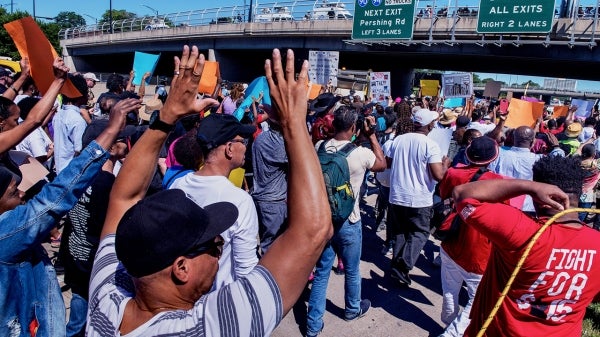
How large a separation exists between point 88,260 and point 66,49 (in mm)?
54777

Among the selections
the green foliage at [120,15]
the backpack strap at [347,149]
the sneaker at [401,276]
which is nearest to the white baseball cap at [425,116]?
the backpack strap at [347,149]

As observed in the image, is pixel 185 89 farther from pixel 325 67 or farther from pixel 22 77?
pixel 325 67

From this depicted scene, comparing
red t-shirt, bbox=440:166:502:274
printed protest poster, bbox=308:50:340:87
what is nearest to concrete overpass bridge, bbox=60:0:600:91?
printed protest poster, bbox=308:50:340:87

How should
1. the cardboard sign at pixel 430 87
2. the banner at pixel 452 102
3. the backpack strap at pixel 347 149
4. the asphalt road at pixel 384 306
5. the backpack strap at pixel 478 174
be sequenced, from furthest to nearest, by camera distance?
the cardboard sign at pixel 430 87 < the banner at pixel 452 102 < the asphalt road at pixel 384 306 < the backpack strap at pixel 347 149 < the backpack strap at pixel 478 174

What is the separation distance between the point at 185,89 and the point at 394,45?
25.5 m

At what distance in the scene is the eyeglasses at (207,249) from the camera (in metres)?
1.32

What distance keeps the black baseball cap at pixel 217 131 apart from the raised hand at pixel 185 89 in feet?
3.97

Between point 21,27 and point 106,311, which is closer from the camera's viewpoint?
point 106,311

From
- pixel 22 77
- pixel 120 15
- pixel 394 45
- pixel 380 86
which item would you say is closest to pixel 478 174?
pixel 22 77

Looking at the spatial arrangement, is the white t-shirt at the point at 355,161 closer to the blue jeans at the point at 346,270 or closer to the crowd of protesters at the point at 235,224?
the crowd of protesters at the point at 235,224

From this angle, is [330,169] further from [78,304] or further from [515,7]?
[515,7]

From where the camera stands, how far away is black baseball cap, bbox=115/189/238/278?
1251 mm

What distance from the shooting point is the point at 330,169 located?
352 centimetres

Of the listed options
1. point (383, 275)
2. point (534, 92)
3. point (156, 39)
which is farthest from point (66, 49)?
point (534, 92)
